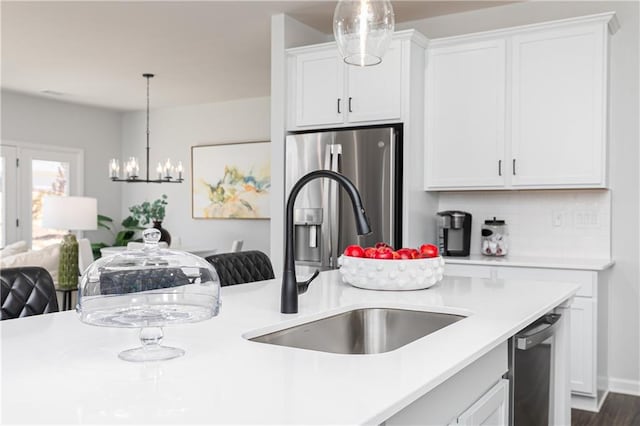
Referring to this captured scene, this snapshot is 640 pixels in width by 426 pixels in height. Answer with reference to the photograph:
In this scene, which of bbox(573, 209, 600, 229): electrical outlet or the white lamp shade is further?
the white lamp shade

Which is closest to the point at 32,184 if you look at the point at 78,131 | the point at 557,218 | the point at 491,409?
the point at 78,131

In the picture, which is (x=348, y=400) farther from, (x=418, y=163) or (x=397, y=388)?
(x=418, y=163)

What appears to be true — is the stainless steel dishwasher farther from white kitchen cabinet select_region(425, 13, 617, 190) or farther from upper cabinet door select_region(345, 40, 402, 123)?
upper cabinet door select_region(345, 40, 402, 123)

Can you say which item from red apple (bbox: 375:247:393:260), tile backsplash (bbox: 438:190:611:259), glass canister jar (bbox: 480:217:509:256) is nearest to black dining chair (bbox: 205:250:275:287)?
red apple (bbox: 375:247:393:260)

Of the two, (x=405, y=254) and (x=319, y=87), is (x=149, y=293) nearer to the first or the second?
(x=405, y=254)

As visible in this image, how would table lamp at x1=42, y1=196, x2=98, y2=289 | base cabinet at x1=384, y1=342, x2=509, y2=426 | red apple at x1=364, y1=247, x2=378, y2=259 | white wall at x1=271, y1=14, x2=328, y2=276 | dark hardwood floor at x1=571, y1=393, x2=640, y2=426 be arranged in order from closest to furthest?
1. base cabinet at x1=384, y1=342, x2=509, y2=426
2. red apple at x1=364, y1=247, x2=378, y2=259
3. dark hardwood floor at x1=571, y1=393, x2=640, y2=426
4. white wall at x1=271, y1=14, x2=328, y2=276
5. table lamp at x1=42, y1=196, x2=98, y2=289

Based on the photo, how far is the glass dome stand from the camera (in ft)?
4.14

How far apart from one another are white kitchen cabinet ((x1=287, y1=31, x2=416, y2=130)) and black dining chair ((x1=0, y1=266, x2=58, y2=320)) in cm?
262

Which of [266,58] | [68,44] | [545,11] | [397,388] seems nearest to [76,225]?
[68,44]

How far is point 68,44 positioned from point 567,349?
4609 millimetres

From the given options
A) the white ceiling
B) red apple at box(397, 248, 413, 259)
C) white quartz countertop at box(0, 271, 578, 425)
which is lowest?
white quartz countertop at box(0, 271, 578, 425)

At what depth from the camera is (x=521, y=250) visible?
417cm

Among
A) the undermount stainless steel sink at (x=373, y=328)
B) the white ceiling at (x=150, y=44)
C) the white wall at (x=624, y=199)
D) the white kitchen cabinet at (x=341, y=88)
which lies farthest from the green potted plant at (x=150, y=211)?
the undermount stainless steel sink at (x=373, y=328)

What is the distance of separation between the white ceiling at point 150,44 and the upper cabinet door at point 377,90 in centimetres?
47
